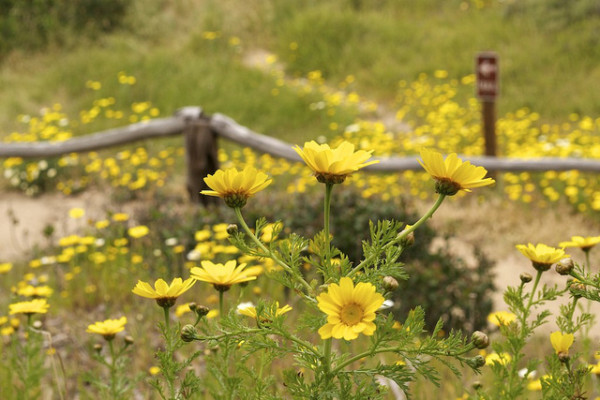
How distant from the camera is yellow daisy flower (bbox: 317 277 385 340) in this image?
89cm

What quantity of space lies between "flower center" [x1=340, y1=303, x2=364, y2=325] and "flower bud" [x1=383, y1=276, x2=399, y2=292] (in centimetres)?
12

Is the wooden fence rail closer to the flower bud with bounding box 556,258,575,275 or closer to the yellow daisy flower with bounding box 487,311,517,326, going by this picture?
the yellow daisy flower with bounding box 487,311,517,326

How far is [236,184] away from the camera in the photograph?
3.29ft

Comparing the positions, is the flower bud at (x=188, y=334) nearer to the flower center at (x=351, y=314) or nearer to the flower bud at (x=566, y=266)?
the flower center at (x=351, y=314)

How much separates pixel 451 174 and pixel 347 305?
239mm


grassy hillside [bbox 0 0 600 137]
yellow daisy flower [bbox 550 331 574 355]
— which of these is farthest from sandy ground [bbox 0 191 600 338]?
yellow daisy flower [bbox 550 331 574 355]

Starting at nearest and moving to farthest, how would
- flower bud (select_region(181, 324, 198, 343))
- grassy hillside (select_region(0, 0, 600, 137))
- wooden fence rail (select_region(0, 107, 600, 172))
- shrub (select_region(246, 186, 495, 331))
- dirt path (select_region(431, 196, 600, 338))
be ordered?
flower bud (select_region(181, 324, 198, 343)), shrub (select_region(246, 186, 495, 331)), dirt path (select_region(431, 196, 600, 338)), wooden fence rail (select_region(0, 107, 600, 172)), grassy hillside (select_region(0, 0, 600, 137))

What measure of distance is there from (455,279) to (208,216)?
148 centimetres

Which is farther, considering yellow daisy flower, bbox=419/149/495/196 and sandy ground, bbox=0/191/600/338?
sandy ground, bbox=0/191/600/338

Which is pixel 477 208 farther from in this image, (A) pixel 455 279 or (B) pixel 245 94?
(B) pixel 245 94

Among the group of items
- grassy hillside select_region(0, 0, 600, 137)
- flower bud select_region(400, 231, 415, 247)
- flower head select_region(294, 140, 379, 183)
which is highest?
flower head select_region(294, 140, 379, 183)

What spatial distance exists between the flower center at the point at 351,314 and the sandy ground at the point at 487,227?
3509 mm

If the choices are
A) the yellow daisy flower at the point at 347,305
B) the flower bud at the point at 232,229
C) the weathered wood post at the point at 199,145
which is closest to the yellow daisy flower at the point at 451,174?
the yellow daisy flower at the point at 347,305

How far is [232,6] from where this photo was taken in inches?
486
